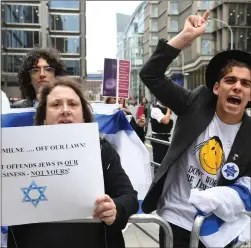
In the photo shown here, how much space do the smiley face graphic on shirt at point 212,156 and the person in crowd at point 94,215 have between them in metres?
0.59

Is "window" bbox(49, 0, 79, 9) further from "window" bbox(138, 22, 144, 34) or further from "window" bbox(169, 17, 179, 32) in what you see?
"window" bbox(138, 22, 144, 34)

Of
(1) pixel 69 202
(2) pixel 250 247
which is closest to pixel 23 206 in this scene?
(1) pixel 69 202

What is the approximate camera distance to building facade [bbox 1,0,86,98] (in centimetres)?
5188

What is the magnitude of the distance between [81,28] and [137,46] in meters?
28.2

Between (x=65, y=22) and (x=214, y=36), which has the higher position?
(x=65, y=22)

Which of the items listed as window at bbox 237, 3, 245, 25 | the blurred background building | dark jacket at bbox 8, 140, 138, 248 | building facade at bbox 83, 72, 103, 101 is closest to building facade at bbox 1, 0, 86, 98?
the blurred background building

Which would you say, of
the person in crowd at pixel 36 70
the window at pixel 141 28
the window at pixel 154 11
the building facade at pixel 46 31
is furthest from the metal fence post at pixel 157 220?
the window at pixel 141 28

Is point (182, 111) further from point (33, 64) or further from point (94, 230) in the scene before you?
point (33, 64)

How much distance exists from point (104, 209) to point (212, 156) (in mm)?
884

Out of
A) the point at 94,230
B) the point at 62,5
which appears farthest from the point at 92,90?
the point at 62,5

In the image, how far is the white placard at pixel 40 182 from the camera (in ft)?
5.18

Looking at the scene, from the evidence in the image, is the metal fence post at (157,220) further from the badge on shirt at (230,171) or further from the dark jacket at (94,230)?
the badge on shirt at (230,171)

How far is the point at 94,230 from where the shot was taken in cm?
175

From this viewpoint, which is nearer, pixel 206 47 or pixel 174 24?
pixel 206 47
